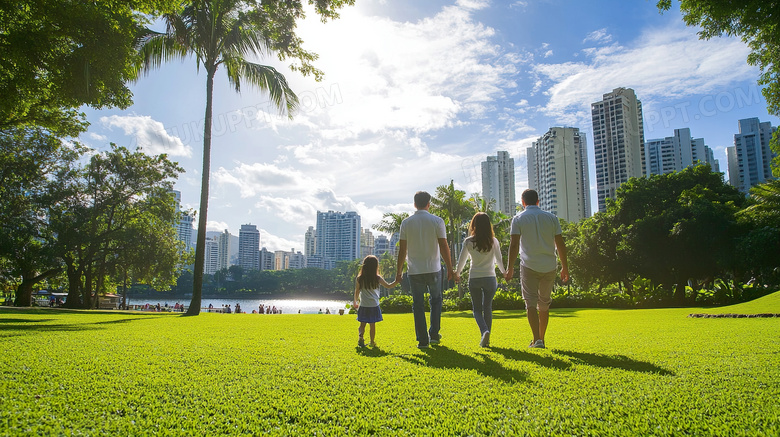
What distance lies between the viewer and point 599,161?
88.6 m

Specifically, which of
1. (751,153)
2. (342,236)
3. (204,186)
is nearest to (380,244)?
(342,236)

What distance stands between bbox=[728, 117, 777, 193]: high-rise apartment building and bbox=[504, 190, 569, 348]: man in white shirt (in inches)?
3548

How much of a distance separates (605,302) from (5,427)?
24.8 m

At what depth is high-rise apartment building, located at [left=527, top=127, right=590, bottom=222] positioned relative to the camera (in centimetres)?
9556

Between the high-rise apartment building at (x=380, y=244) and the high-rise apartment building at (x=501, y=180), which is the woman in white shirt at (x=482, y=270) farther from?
the high-rise apartment building at (x=380, y=244)

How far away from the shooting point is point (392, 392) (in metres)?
3.12

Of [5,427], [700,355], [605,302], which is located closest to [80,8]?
[5,427]

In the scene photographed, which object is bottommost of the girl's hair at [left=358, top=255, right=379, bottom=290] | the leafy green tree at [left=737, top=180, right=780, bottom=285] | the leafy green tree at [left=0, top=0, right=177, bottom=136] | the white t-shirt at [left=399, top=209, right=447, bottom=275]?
the girl's hair at [left=358, top=255, right=379, bottom=290]

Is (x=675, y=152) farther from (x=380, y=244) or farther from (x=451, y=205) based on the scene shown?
(x=380, y=244)

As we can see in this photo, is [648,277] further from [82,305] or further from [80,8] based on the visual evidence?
[82,305]

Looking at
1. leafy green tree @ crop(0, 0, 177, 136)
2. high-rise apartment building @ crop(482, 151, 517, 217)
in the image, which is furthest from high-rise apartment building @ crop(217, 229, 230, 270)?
leafy green tree @ crop(0, 0, 177, 136)

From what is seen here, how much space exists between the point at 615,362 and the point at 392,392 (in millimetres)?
2505

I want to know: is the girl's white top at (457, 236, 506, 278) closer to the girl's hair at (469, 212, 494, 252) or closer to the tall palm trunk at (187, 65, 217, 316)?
the girl's hair at (469, 212, 494, 252)

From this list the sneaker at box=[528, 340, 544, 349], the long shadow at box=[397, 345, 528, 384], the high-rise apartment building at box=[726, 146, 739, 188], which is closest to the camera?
the long shadow at box=[397, 345, 528, 384]
